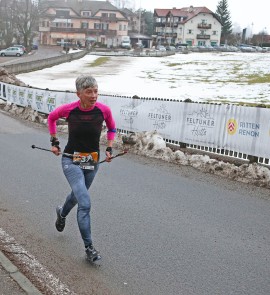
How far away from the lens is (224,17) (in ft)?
431

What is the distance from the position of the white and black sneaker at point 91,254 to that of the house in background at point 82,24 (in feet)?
353

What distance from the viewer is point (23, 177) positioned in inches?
356

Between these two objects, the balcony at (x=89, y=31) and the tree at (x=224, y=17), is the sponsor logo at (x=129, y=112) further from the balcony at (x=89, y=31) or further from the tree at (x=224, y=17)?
the tree at (x=224, y=17)

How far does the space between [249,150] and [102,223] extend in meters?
4.72

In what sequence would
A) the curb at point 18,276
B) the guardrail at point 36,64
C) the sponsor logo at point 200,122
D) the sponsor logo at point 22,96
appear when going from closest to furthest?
the curb at point 18,276 < the sponsor logo at point 200,122 < the sponsor logo at point 22,96 < the guardrail at point 36,64

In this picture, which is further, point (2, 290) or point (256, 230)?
point (256, 230)

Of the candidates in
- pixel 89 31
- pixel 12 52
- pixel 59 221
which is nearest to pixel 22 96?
pixel 59 221

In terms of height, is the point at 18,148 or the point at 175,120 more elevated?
the point at 175,120

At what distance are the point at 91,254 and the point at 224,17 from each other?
5339 inches

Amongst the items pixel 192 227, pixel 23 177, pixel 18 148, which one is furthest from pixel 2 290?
pixel 18 148

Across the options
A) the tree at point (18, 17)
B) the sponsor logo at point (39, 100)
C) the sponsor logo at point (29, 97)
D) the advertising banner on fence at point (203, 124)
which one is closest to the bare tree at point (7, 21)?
the tree at point (18, 17)

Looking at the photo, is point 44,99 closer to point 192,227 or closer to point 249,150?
point 249,150

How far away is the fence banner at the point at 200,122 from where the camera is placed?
9672 millimetres

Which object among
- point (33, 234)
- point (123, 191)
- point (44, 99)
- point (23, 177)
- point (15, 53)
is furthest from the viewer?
point (15, 53)
